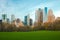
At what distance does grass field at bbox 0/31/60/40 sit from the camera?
5.16 m

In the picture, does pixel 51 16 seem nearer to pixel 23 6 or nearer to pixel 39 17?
pixel 39 17

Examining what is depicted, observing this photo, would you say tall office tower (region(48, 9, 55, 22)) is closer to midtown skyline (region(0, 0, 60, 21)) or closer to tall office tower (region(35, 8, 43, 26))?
midtown skyline (region(0, 0, 60, 21))

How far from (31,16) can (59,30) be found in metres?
0.72

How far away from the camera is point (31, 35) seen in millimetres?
5176

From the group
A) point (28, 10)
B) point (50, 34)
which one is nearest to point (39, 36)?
point (50, 34)

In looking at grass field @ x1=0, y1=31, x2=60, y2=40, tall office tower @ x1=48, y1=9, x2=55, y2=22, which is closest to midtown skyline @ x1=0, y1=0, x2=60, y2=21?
tall office tower @ x1=48, y1=9, x2=55, y2=22

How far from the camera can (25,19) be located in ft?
17.2

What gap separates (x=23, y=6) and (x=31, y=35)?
0.70 metres

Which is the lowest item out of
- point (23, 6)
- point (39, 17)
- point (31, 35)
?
point (31, 35)

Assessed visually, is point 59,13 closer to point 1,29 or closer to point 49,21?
point 49,21

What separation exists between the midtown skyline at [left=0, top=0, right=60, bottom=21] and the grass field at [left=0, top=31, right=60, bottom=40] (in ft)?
1.21

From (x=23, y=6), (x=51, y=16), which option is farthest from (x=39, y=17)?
(x=23, y=6)


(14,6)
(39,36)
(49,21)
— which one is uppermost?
(14,6)

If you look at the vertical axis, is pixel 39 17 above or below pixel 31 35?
above
